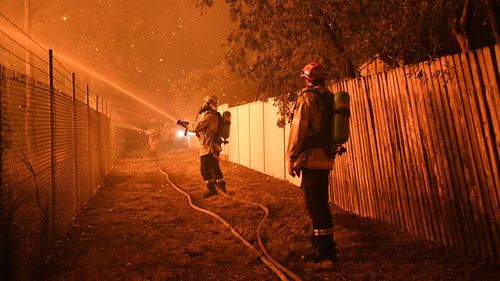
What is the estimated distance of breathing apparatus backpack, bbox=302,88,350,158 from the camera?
446cm

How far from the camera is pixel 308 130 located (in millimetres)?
4605

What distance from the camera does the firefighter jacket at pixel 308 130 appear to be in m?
4.52

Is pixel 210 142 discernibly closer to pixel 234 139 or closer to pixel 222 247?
pixel 222 247

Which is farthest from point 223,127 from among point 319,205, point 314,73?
point 319,205

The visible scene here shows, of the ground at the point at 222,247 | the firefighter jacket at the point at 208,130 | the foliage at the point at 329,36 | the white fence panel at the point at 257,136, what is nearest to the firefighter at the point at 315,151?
the ground at the point at 222,247

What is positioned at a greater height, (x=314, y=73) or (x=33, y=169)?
(x=314, y=73)

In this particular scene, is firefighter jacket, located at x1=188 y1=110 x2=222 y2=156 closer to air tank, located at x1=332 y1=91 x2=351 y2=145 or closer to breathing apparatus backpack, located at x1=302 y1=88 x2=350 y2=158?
breathing apparatus backpack, located at x1=302 y1=88 x2=350 y2=158

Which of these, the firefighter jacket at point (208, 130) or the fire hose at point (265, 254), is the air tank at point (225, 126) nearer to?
the firefighter jacket at point (208, 130)

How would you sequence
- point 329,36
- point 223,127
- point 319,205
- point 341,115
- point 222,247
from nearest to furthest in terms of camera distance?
point 341,115, point 319,205, point 222,247, point 329,36, point 223,127

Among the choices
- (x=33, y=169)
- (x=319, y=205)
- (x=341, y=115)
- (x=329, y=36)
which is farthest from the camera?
(x=329, y=36)

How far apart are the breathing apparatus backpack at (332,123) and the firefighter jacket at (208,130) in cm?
444

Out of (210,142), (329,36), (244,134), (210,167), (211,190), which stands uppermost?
(329,36)

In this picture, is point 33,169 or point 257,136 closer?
point 33,169

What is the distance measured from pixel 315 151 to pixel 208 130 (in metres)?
4.56
